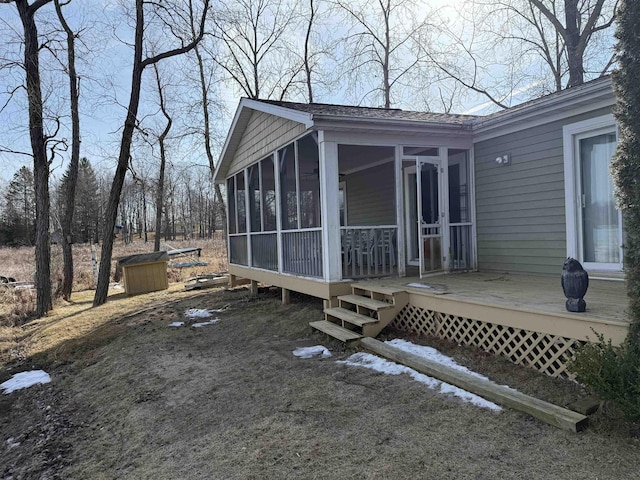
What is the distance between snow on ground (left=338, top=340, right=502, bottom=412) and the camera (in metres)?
3.27

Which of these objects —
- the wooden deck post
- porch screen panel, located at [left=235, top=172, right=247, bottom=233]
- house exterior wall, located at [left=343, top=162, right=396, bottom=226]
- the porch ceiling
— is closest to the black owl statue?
the wooden deck post

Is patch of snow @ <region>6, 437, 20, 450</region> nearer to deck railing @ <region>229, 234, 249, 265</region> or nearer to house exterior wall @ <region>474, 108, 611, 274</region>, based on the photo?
deck railing @ <region>229, 234, 249, 265</region>

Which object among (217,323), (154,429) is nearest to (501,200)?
(217,323)

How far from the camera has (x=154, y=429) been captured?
3391mm

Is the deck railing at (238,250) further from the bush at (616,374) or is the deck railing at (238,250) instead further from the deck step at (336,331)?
the bush at (616,374)

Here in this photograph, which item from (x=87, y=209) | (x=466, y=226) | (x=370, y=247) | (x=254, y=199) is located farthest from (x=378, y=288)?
(x=87, y=209)

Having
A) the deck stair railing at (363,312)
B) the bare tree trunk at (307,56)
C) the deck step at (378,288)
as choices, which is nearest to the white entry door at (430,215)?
the deck step at (378,288)

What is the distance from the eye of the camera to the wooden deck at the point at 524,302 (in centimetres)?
331

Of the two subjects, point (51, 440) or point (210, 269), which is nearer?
point (51, 440)

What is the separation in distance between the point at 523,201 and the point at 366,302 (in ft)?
9.21

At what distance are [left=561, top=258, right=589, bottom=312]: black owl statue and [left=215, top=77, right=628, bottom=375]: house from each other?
0.35ft

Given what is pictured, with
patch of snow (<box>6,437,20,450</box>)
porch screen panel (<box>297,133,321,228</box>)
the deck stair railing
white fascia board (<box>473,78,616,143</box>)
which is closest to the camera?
patch of snow (<box>6,437,20,450</box>)

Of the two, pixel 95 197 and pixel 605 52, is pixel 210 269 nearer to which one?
pixel 605 52

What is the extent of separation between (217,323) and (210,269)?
1005 centimetres
